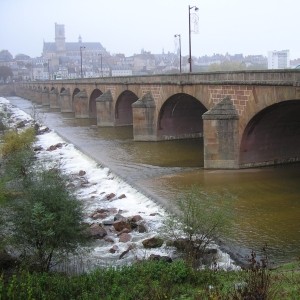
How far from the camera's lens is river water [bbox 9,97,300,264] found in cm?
1466

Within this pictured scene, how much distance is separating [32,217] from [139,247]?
3.79 meters

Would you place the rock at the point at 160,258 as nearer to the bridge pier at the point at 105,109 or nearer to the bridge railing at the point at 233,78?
the bridge railing at the point at 233,78

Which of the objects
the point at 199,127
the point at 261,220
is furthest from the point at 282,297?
the point at 199,127

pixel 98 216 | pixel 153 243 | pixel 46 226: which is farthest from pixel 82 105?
pixel 46 226

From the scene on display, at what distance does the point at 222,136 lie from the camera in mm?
24484

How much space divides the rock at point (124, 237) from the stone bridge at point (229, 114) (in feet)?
30.8

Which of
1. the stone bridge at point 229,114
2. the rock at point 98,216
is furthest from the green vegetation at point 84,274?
the stone bridge at point 229,114

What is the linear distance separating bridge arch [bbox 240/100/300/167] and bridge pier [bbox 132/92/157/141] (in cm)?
1156

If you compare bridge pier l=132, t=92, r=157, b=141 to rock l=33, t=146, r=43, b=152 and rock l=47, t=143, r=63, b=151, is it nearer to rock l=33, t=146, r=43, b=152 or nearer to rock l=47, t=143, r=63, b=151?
rock l=47, t=143, r=63, b=151

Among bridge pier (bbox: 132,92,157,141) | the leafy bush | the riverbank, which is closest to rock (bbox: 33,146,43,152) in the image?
the riverbank

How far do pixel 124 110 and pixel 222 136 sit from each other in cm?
2305

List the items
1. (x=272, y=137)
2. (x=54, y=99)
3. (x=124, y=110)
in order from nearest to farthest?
1. (x=272, y=137)
2. (x=124, y=110)
3. (x=54, y=99)

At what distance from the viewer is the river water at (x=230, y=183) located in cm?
1466

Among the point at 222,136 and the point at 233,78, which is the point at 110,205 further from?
the point at 233,78
